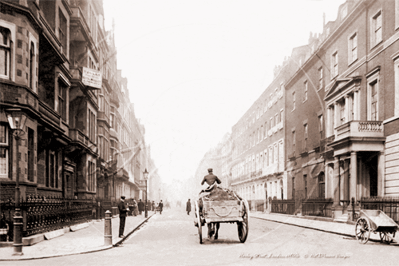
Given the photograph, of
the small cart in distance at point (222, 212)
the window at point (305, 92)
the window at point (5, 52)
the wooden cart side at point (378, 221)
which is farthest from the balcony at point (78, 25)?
the wooden cart side at point (378, 221)

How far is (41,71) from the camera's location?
2277 cm

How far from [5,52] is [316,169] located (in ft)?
81.7

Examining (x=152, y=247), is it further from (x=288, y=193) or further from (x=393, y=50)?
(x=288, y=193)

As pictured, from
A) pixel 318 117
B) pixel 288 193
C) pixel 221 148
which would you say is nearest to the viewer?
pixel 318 117

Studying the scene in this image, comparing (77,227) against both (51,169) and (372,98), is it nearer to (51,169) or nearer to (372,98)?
(51,169)

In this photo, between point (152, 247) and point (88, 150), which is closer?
point (152, 247)

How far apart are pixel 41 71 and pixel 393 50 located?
17.4 meters

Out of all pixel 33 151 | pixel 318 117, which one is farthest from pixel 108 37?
pixel 33 151

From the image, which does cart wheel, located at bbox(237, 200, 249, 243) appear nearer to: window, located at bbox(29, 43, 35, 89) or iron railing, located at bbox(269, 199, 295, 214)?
window, located at bbox(29, 43, 35, 89)

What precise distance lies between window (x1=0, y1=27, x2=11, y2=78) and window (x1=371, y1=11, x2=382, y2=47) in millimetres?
18324

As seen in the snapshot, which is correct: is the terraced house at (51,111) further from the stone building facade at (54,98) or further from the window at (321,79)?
the window at (321,79)

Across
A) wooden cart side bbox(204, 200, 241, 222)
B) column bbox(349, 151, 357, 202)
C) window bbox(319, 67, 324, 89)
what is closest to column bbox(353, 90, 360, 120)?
column bbox(349, 151, 357, 202)

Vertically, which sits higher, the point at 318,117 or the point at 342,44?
the point at 342,44

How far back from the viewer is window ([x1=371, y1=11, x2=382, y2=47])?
81.4 feet
